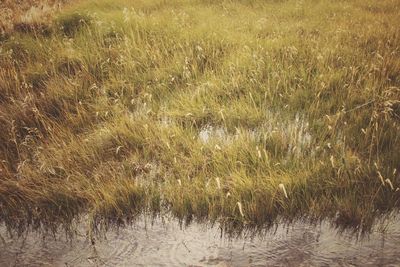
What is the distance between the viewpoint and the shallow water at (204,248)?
234 cm

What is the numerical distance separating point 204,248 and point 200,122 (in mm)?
1696

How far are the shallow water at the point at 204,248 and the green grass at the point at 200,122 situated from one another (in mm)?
129

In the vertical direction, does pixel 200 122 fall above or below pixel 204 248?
above

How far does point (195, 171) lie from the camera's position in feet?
10.2

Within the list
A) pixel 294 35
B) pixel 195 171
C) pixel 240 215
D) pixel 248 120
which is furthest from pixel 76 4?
pixel 240 215

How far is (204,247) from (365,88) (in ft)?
7.85

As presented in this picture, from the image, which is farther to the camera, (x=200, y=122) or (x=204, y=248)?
(x=200, y=122)

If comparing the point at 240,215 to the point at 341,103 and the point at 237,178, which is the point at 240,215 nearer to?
the point at 237,178

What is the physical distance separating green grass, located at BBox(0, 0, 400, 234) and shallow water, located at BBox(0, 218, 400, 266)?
0.13 metres

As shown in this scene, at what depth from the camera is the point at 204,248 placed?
2.48m

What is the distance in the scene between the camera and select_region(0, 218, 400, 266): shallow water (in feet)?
7.69

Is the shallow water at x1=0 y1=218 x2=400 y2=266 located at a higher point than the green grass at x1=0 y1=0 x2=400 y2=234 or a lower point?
lower

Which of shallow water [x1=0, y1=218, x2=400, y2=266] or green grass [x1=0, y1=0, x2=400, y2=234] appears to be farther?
green grass [x1=0, y1=0, x2=400, y2=234]

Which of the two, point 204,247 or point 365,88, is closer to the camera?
point 204,247
